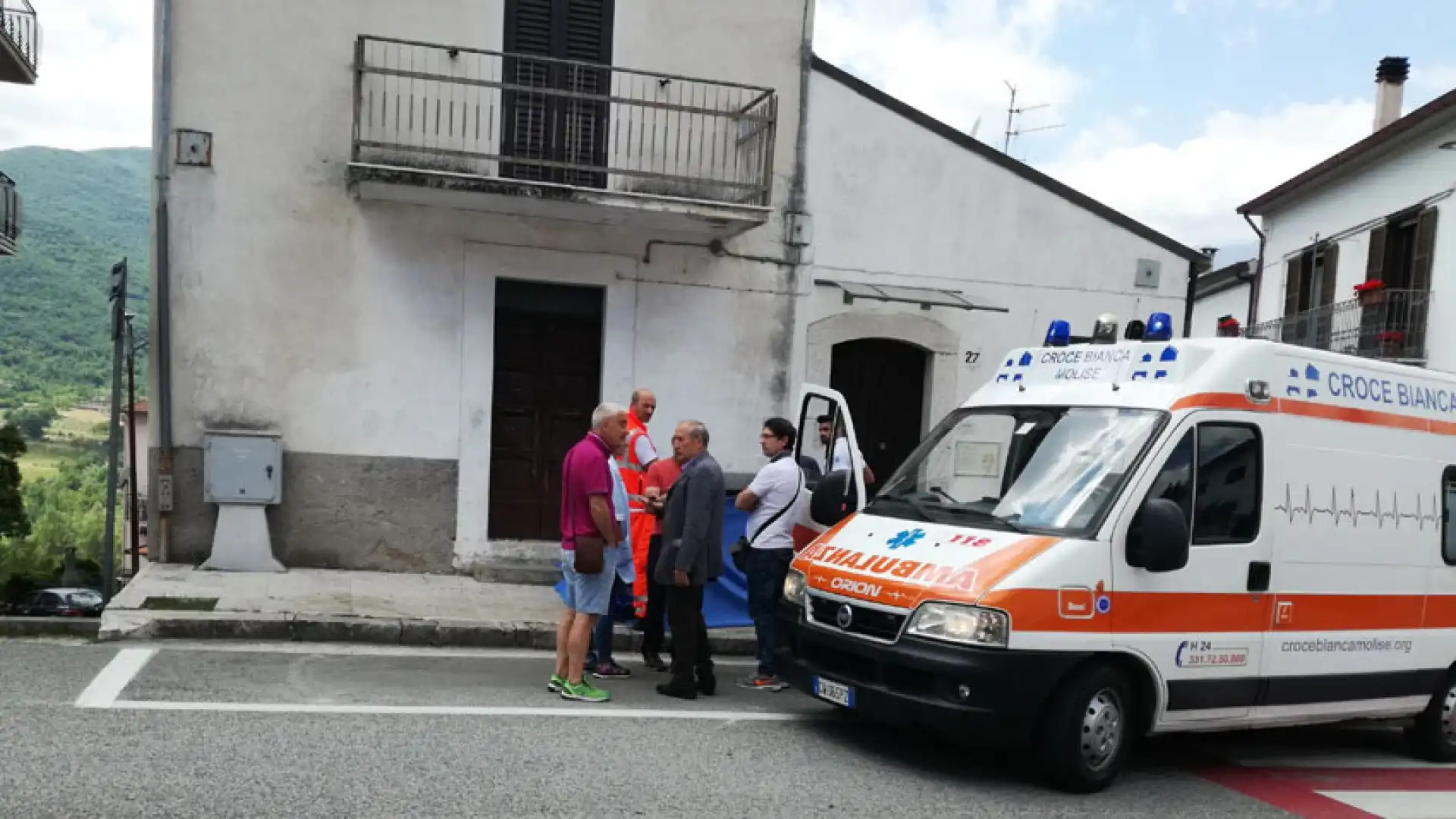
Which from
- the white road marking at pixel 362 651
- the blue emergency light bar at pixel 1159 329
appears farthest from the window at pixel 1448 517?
the white road marking at pixel 362 651

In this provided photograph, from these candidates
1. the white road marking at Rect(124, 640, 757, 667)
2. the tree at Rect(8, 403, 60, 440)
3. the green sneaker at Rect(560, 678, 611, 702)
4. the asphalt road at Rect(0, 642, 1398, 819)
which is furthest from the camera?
the tree at Rect(8, 403, 60, 440)

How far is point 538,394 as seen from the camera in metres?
10.9

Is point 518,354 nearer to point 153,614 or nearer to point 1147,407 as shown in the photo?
point 153,614

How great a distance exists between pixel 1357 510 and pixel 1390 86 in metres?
20.1

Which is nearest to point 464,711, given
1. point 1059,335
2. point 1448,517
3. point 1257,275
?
point 1059,335

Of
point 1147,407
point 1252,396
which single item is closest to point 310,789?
point 1147,407

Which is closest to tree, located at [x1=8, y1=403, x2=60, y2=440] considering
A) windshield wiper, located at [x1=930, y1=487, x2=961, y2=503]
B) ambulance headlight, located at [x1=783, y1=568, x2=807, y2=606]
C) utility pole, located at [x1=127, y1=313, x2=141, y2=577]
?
utility pole, located at [x1=127, y1=313, x2=141, y2=577]

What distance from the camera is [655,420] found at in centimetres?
1103

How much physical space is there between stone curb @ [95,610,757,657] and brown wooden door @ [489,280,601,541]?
2335 millimetres

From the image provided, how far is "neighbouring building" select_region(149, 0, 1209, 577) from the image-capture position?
9820 millimetres

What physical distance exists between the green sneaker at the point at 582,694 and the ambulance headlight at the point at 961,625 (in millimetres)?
2134

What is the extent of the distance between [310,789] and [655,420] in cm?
649

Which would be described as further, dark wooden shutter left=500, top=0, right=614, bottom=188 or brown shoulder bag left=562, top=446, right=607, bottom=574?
dark wooden shutter left=500, top=0, right=614, bottom=188

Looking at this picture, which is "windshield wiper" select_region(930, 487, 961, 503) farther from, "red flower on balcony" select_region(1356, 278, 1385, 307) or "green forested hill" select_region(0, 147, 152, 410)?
"green forested hill" select_region(0, 147, 152, 410)
